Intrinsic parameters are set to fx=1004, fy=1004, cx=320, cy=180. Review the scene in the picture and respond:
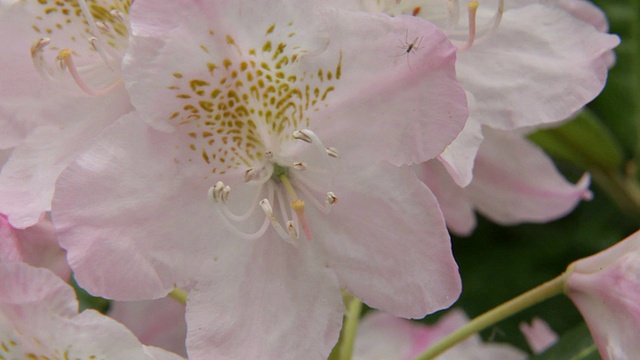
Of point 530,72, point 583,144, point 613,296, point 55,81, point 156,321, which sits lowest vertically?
point 583,144

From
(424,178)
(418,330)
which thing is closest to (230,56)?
(424,178)

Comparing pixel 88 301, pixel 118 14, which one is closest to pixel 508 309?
pixel 118 14

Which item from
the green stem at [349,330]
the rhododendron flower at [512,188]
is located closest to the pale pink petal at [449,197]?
the rhododendron flower at [512,188]

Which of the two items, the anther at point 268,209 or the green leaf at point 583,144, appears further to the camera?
the green leaf at point 583,144

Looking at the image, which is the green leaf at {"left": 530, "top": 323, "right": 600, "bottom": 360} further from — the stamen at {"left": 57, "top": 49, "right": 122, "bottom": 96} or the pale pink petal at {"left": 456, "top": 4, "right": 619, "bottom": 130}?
the stamen at {"left": 57, "top": 49, "right": 122, "bottom": 96}

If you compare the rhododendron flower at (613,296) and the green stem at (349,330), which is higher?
the rhododendron flower at (613,296)

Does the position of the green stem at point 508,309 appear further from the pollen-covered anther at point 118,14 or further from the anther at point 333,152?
the pollen-covered anther at point 118,14

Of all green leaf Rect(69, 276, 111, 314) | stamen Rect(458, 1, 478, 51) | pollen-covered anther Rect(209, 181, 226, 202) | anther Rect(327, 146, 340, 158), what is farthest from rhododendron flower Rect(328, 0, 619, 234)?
green leaf Rect(69, 276, 111, 314)

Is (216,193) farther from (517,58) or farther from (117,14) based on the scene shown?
(517,58)
